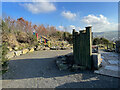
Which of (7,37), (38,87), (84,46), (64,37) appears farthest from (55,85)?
(64,37)

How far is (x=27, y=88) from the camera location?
213 cm

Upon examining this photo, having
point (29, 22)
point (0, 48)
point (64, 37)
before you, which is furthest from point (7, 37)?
point (64, 37)

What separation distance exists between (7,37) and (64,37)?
11.7 meters

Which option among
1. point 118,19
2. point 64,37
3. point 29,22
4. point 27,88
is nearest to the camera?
point 27,88

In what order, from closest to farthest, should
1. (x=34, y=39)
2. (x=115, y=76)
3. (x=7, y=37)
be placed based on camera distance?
(x=115, y=76)
(x=7, y=37)
(x=34, y=39)

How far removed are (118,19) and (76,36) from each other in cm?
269

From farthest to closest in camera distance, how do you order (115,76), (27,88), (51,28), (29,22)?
(51,28) < (29,22) < (115,76) < (27,88)

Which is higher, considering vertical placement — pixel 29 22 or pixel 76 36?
pixel 29 22

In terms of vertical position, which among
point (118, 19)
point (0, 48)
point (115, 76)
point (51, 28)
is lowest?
point (115, 76)

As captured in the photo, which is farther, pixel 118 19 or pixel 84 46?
pixel 118 19

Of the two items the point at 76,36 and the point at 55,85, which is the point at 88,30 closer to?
the point at 76,36

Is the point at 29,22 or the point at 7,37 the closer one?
the point at 7,37

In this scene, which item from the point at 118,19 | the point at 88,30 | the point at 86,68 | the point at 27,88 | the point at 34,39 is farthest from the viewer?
the point at 34,39

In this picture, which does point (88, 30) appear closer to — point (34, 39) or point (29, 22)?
point (34, 39)
